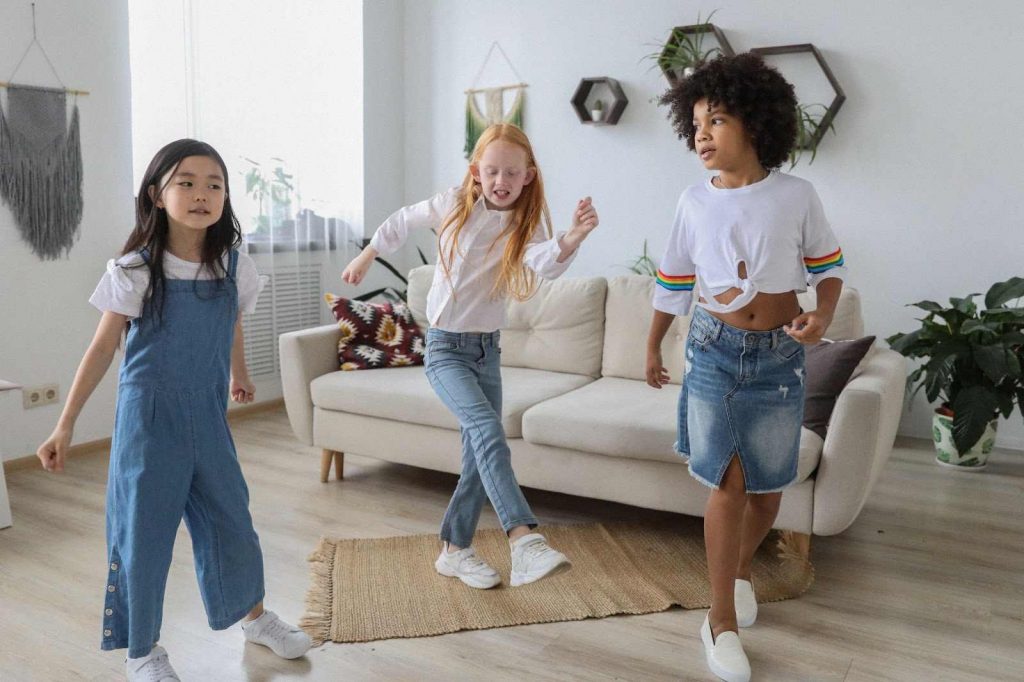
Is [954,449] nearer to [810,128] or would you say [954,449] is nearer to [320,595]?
[810,128]

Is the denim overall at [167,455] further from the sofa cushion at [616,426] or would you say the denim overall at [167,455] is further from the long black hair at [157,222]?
the sofa cushion at [616,426]

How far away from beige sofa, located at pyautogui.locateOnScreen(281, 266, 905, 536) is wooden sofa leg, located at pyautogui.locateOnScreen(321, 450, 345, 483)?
0.01 metres

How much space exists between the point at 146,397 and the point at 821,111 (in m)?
3.29

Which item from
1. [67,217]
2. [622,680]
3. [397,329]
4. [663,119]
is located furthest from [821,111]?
[67,217]

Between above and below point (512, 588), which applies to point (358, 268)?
above

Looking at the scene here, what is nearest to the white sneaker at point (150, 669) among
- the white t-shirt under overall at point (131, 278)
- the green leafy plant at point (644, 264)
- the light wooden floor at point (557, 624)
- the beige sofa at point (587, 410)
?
the light wooden floor at point (557, 624)

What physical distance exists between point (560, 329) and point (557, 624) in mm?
1390

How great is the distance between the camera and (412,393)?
9.95ft

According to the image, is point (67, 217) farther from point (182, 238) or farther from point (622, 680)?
point (622, 680)

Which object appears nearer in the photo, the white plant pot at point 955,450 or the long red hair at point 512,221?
the long red hair at point 512,221

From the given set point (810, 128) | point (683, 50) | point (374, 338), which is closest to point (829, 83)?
point (810, 128)

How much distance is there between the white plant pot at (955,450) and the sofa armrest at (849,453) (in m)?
1.31

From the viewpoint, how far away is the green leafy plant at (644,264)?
14.7ft

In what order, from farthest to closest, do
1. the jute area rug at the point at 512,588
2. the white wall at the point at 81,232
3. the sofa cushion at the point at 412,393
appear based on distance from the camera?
the white wall at the point at 81,232
the sofa cushion at the point at 412,393
the jute area rug at the point at 512,588
